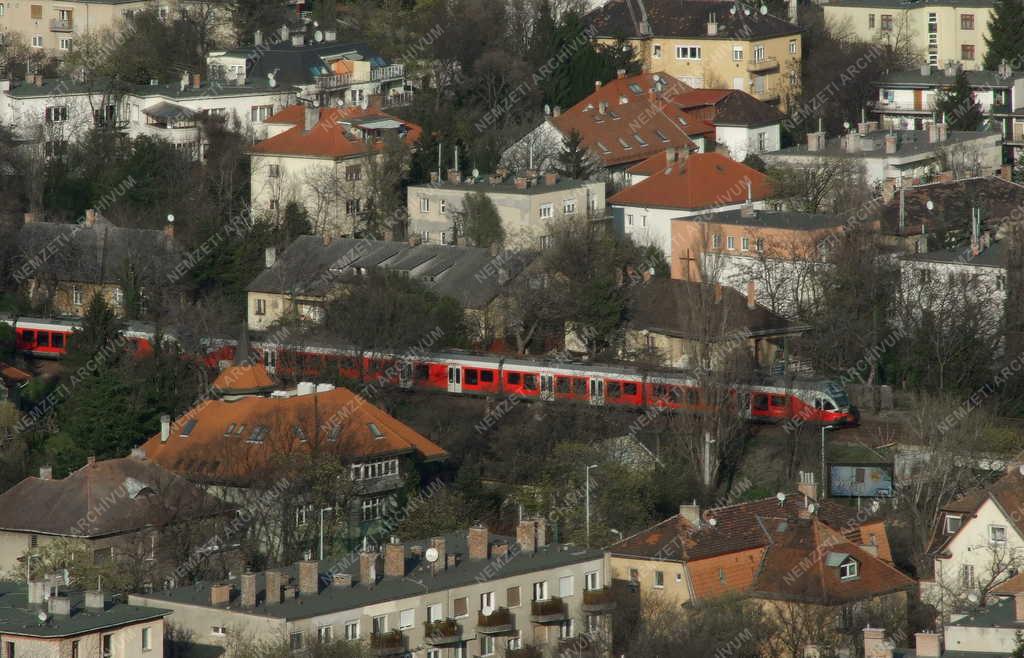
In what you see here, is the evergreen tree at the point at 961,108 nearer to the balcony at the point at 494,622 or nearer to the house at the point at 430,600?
the house at the point at 430,600

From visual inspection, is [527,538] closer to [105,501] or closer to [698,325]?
[105,501]

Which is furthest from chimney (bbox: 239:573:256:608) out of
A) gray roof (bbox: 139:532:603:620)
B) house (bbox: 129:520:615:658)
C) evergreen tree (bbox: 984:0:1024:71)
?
evergreen tree (bbox: 984:0:1024:71)

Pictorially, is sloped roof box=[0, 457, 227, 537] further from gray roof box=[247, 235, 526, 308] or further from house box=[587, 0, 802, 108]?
house box=[587, 0, 802, 108]

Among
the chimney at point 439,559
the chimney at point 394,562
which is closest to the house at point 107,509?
the chimney at point 394,562

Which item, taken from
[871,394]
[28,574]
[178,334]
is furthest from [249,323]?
[28,574]

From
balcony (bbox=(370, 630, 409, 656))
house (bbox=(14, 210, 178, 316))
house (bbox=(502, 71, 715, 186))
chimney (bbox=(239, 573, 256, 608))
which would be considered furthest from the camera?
house (bbox=(502, 71, 715, 186))

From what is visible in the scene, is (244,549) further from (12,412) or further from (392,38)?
(392,38)
